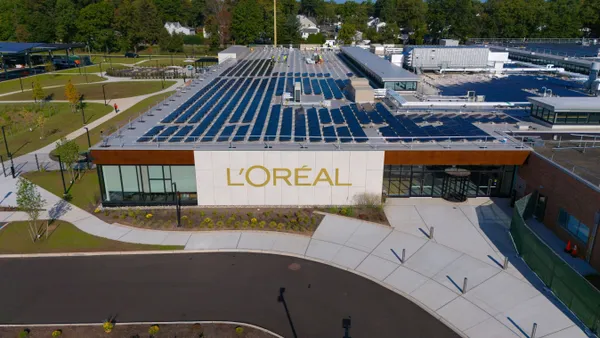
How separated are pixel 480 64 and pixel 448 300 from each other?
45878 millimetres

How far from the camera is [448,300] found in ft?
71.9

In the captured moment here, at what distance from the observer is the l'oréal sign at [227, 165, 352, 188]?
30469mm

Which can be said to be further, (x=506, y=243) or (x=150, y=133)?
(x=150, y=133)

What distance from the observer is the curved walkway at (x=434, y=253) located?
818 inches

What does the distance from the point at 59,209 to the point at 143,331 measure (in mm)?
16725

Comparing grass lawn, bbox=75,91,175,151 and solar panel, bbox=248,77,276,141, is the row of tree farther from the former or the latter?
solar panel, bbox=248,77,276,141

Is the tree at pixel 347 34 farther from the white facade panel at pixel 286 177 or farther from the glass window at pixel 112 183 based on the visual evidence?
the glass window at pixel 112 183

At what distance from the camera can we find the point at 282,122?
36625 millimetres

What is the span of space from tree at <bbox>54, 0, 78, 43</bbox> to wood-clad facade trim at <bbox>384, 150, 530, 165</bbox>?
5008 inches

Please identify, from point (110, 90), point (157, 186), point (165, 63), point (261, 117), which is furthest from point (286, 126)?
point (165, 63)

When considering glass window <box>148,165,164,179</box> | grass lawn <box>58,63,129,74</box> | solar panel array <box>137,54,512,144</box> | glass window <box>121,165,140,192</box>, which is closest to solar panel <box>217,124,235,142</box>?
solar panel array <box>137,54,512,144</box>

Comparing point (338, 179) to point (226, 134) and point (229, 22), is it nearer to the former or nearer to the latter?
point (226, 134)

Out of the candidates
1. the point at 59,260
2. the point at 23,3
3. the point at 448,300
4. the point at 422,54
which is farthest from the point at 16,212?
the point at 23,3

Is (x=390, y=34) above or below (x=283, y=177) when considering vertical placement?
above
